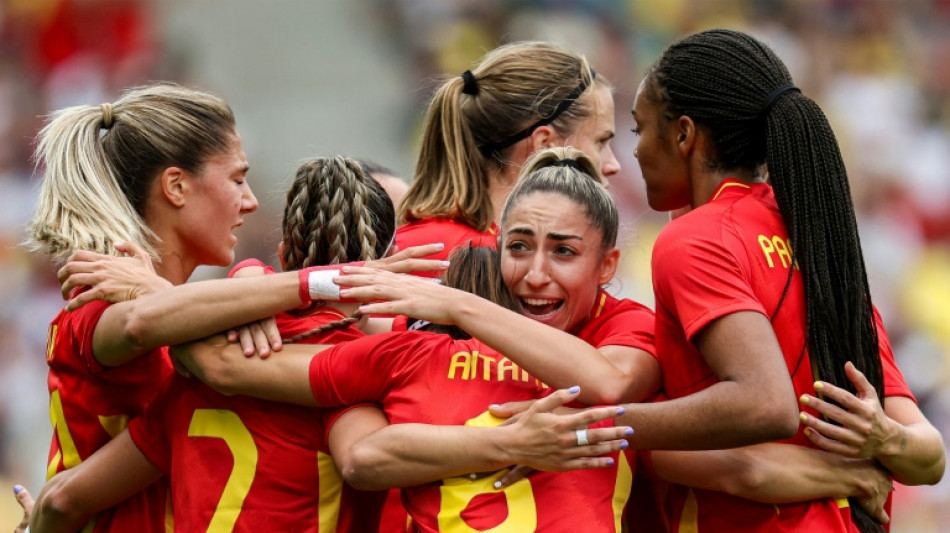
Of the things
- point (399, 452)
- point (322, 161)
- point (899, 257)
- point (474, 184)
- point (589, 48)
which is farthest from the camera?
point (589, 48)

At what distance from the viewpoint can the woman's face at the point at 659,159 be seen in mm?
3619

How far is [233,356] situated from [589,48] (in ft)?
23.3

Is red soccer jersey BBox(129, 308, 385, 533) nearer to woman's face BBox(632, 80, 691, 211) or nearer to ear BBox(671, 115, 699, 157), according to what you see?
woman's face BBox(632, 80, 691, 211)

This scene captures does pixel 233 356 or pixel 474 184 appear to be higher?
pixel 474 184

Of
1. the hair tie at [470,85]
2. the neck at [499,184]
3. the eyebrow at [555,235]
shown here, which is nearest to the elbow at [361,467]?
the eyebrow at [555,235]

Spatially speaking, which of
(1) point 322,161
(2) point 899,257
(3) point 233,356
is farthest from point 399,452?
(2) point 899,257

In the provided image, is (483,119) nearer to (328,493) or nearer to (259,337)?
(259,337)

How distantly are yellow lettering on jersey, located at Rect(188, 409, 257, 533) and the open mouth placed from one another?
0.87 meters

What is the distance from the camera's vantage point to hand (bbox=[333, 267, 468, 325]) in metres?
3.36

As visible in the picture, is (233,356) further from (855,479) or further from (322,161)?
(855,479)

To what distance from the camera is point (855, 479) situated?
132 inches

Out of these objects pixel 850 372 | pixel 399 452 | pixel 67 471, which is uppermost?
pixel 850 372

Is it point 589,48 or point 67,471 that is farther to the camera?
point 589,48

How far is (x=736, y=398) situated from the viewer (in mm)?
3090
